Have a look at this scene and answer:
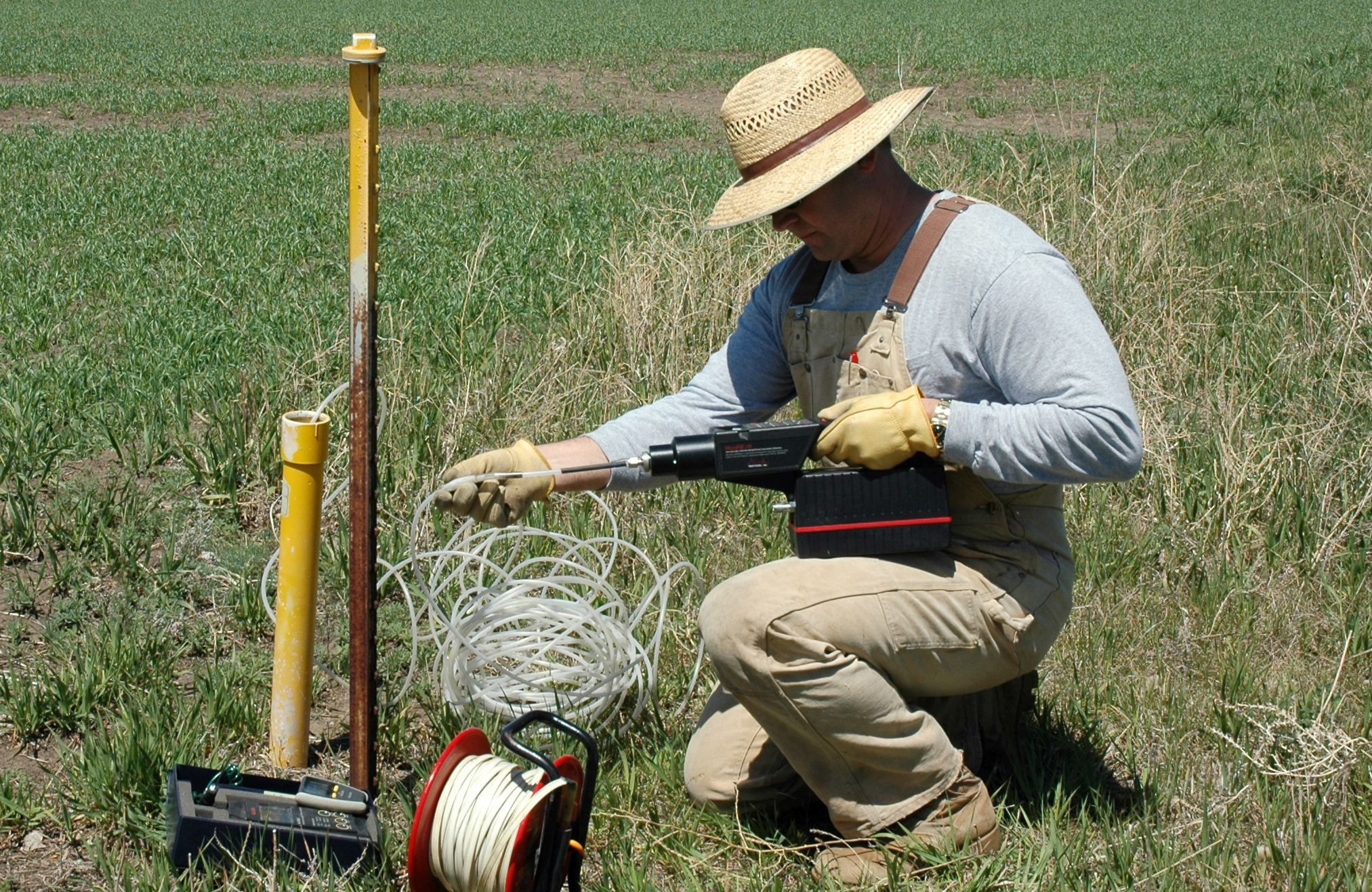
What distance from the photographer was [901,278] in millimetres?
2764

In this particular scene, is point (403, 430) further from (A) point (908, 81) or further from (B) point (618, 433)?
(A) point (908, 81)

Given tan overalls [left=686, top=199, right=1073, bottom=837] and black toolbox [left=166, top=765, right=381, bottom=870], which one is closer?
black toolbox [left=166, top=765, right=381, bottom=870]

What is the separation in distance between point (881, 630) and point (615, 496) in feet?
6.42

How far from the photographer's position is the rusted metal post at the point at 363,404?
2486mm

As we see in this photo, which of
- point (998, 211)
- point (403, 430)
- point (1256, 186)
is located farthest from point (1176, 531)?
point (1256, 186)

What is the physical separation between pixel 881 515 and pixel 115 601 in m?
2.31

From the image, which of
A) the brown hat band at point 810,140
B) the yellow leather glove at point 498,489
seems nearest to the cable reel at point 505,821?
the yellow leather glove at point 498,489

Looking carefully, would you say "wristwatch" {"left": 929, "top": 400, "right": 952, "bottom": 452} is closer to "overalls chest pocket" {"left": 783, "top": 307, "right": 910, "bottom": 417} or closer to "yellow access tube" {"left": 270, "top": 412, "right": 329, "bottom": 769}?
"overalls chest pocket" {"left": 783, "top": 307, "right": 910, "bottom": 417}

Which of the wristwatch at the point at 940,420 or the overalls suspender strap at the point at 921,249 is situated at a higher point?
the overalls suspender strap at the point at 921,249

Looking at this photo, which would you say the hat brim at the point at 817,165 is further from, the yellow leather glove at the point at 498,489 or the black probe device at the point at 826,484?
the yellow leather glove at the point at 498,489

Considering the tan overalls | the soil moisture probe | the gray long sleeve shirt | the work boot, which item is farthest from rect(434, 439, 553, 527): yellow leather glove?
the work boot

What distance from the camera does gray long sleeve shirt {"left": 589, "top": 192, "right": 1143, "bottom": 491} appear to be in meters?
2.53

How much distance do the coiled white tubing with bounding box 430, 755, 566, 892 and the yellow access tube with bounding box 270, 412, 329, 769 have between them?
2.35 feet

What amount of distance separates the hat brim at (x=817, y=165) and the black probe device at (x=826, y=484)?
451 mm
